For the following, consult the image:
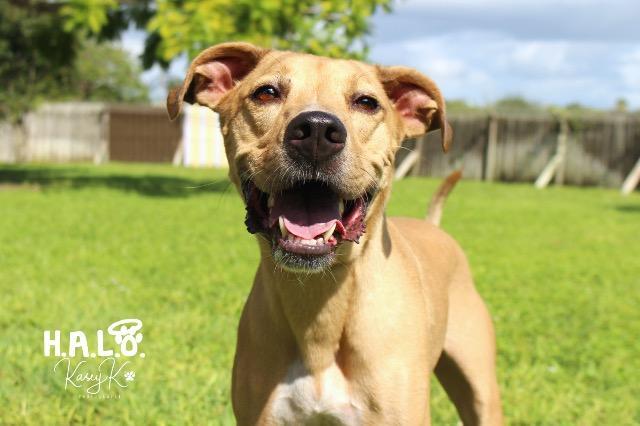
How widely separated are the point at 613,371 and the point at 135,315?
391 cm

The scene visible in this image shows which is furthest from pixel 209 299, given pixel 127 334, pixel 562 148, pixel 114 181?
pixel 562 148

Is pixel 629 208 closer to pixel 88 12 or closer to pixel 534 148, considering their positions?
pixel 534 148

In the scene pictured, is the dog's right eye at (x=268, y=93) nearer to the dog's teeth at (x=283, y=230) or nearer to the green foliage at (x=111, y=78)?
the dog's teeth at (x=283, y=230)

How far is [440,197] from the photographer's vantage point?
211 inches

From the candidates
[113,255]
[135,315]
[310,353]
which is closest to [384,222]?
[310,353]

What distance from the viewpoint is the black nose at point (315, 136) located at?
3.02 metres

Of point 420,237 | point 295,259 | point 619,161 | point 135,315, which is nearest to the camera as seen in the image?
point 295,259

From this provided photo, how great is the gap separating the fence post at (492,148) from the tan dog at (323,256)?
81.8 feet

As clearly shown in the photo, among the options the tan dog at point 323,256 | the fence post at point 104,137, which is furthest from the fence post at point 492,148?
the tan dog at point 323,256

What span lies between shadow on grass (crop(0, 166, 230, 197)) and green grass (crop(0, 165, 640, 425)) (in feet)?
11.7

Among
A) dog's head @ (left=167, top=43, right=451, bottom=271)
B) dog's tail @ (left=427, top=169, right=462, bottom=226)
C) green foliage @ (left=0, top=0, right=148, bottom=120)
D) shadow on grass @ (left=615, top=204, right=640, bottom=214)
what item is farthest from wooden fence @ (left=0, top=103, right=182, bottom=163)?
dog's head @ (left=167, top=43, right=451, bottom=271)

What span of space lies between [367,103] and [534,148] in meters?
24.9

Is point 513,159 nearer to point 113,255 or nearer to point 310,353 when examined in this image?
point 113,255

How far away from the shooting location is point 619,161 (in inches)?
1019
